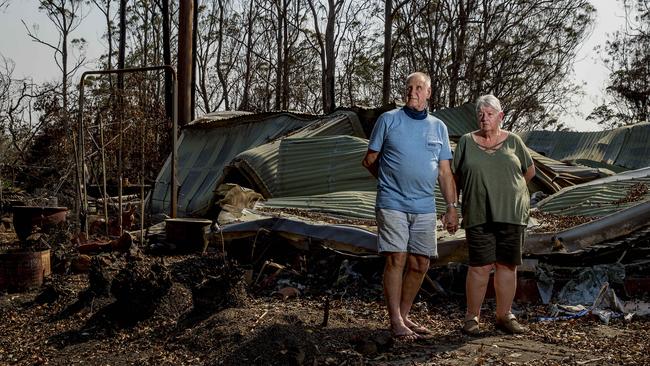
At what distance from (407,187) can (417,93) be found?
0.55 metres

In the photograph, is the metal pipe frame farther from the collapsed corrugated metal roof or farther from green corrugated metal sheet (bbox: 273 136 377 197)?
green corrugated metal sheet (bbox: 273 136 377 197)

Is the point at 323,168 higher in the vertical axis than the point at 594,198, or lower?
higher

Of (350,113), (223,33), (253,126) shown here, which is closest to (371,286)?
(350,113)

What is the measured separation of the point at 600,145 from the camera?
54.2 feet

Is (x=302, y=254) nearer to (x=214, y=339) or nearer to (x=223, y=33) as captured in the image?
(x=214, y=339)

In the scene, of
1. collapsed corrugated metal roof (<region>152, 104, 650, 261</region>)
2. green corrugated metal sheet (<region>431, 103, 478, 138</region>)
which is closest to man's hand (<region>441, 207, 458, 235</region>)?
collapsed corrugated metal roof (<region>152, 104, 650, 261</region>)

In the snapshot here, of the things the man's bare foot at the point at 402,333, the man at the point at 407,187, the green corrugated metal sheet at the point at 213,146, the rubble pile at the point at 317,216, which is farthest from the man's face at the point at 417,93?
the green corrugated metal sheet at the point at 213,146

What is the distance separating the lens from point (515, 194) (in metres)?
4.25

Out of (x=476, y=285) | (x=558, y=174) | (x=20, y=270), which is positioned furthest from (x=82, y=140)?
(x=558, y=174)

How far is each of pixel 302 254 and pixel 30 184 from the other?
13330 mm

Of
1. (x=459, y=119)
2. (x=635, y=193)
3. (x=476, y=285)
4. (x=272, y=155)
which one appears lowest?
(x=476, y=285)

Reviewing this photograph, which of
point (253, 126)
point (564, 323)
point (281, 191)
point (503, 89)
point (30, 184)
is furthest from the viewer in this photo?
point (503, 89)

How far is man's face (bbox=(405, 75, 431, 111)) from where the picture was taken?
410 cm

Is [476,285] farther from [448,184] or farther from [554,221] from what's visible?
[554,221]
